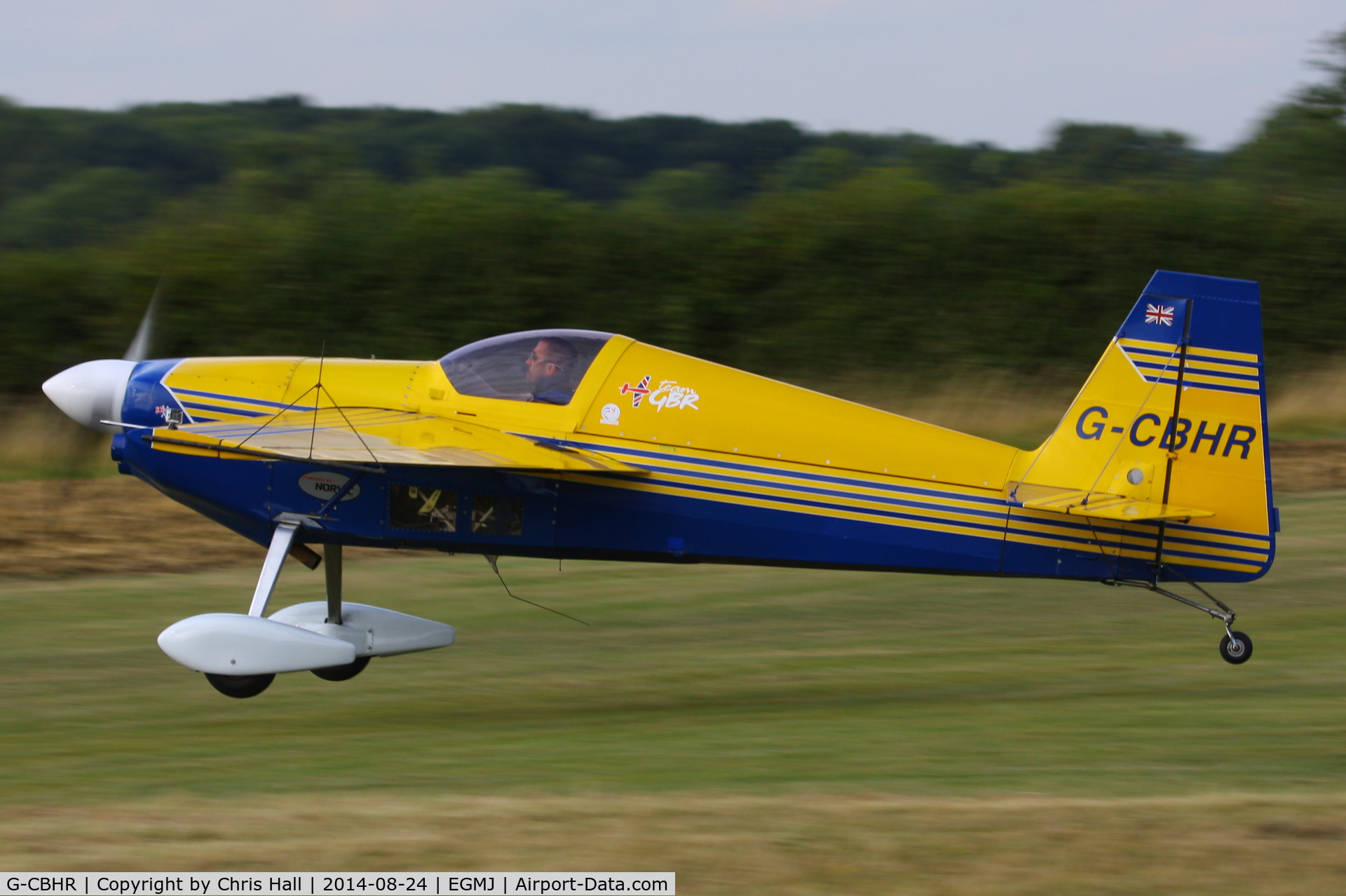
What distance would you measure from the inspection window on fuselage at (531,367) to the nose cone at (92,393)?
2.25 m

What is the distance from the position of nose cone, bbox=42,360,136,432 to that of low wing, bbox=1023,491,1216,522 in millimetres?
5907

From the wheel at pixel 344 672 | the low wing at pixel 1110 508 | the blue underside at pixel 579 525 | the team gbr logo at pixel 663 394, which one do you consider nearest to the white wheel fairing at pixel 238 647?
the blue underside at pixel 579 525

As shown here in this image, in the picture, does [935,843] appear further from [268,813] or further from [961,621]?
[961,621]

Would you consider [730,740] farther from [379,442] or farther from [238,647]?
[238,647]

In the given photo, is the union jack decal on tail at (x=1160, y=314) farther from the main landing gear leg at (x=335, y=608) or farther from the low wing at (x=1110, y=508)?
the main landing gear leg at (x=335, y=608)

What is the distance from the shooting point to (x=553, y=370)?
8312 mm

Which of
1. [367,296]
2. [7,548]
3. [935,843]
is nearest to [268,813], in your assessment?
[935,843]

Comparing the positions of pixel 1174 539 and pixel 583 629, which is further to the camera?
pixel 583 629

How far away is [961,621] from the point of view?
420 inches

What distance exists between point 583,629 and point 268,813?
16.5 feet

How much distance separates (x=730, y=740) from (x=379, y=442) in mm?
2791
